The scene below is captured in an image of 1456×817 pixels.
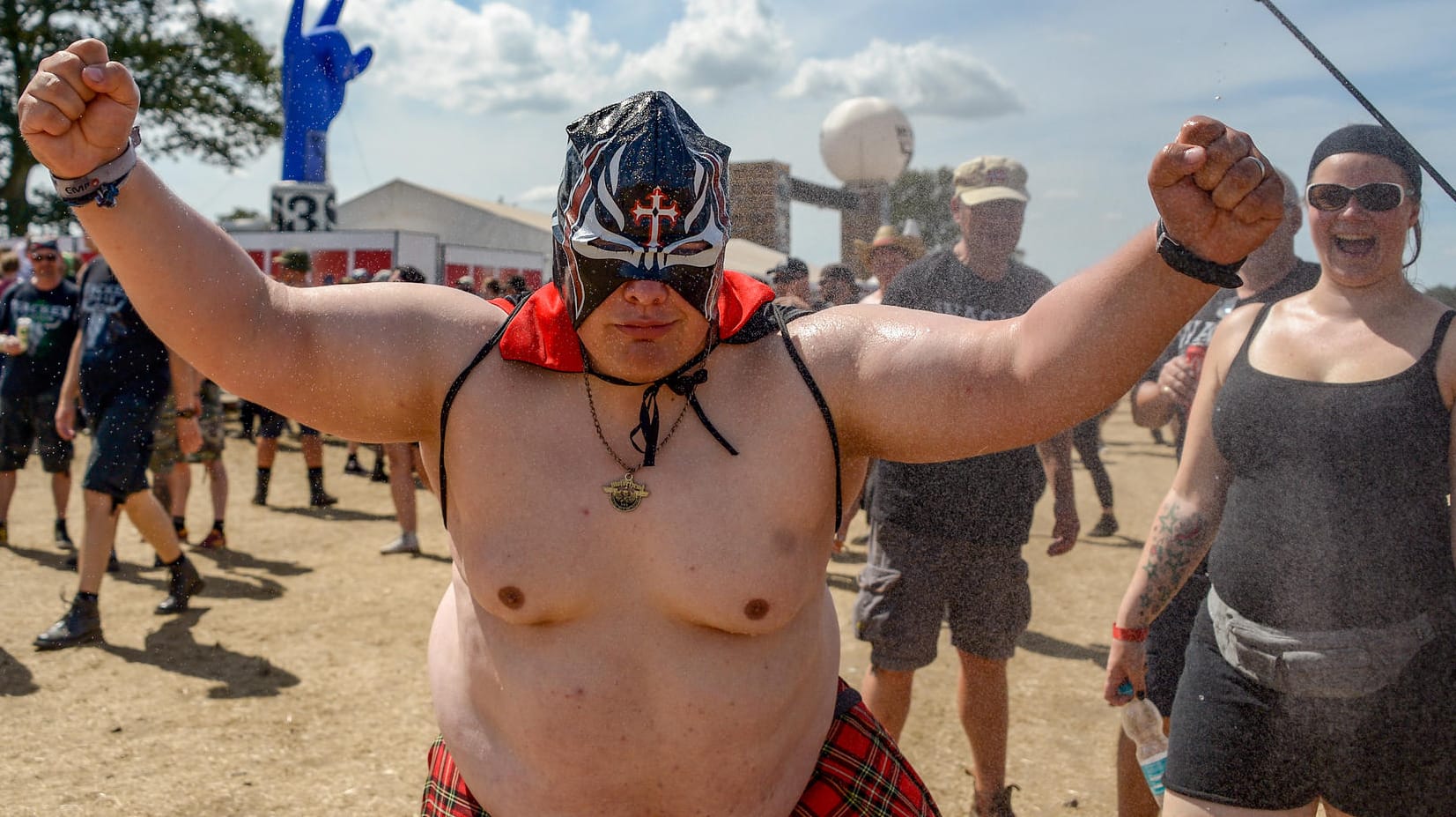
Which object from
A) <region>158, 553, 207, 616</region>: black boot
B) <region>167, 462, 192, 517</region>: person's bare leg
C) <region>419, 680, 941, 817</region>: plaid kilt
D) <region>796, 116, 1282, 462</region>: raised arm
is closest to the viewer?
<region>796, 116, 1282, 462</region>: raised arm

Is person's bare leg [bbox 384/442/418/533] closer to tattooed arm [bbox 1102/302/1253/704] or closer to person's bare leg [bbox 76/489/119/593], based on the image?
person's bare leg [bbox 76/489/119/593]

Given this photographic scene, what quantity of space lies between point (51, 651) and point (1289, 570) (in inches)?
203

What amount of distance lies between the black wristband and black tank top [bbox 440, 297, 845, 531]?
0.58 metres

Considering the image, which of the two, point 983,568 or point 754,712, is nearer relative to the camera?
point 754,712

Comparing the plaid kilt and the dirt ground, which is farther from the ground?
the plaid kilt

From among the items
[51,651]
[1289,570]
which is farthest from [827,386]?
[51,651]

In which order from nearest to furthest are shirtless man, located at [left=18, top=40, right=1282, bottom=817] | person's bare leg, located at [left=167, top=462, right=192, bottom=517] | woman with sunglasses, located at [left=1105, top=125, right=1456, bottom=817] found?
shirtless man, located at [left=18, top=40, right=1282, bottom=817] → woman with sunglasses, located at [left=1105, top=125, right=1456, bottom=817] → person's bare leg, located at [left=167, top=462, right=192, bottom=517]

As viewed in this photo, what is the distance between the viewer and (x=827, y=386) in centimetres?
176

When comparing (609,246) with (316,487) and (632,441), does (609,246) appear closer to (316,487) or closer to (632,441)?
(632,441)

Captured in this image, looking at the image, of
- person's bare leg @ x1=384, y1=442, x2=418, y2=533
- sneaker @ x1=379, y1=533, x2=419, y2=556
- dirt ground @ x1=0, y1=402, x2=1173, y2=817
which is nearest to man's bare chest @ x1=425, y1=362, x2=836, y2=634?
dirt ground @ x1=0, y1=402, x2=1173, y2=817

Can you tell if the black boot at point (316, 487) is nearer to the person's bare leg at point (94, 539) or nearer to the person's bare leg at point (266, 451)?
the person's bare leg at point (266, 451)

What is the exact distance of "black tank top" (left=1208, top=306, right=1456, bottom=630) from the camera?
7.18ft

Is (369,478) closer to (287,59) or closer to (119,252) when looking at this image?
(287,59)

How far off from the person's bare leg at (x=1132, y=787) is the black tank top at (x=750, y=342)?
73.1 inches
